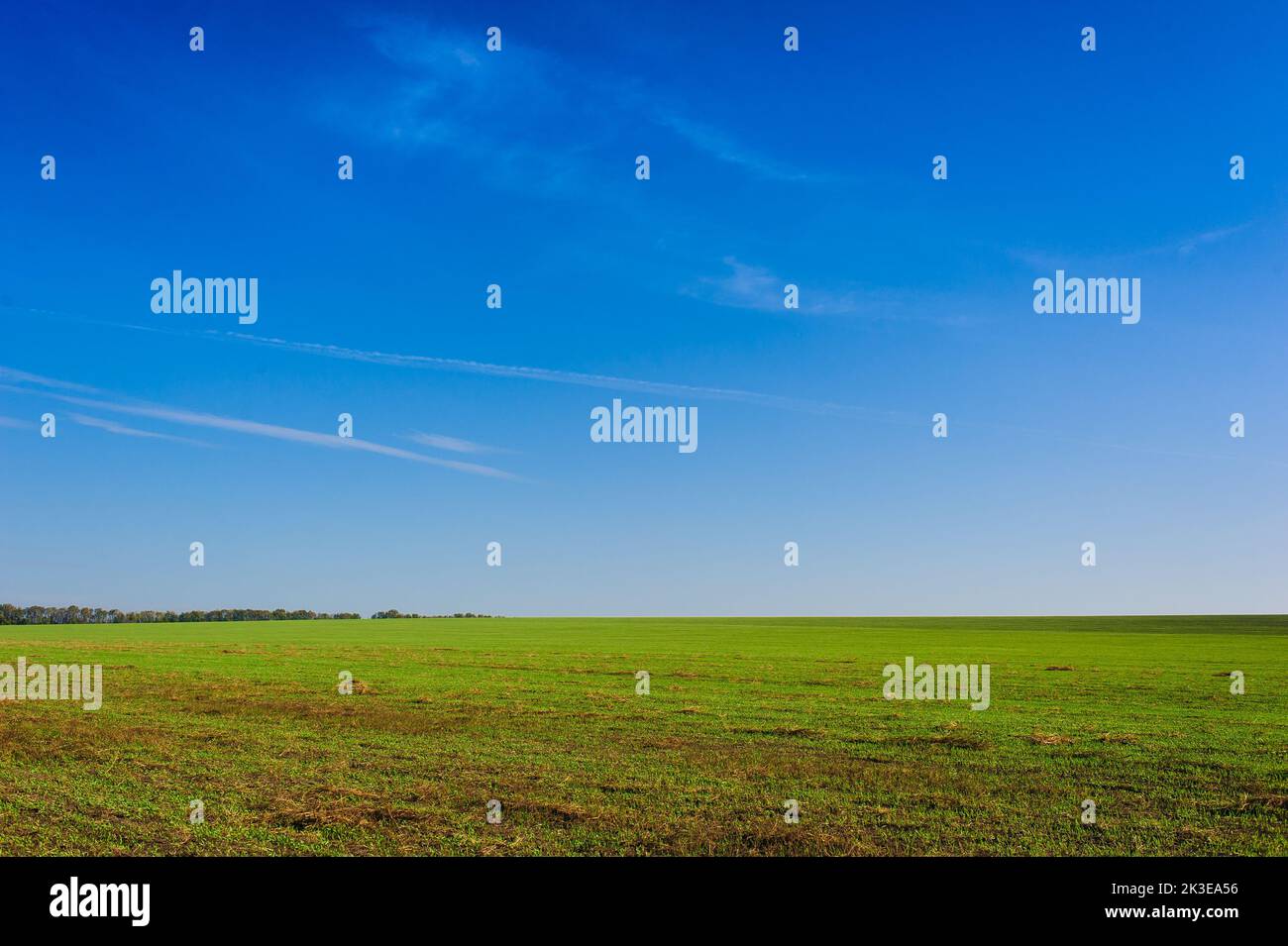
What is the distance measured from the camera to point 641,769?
55.8 feet

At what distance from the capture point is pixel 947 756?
18.3 m

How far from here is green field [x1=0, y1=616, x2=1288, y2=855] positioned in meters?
12.4

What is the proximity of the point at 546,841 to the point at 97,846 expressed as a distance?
6.41 m

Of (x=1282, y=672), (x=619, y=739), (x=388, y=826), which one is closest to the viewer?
(x=388, y=826)

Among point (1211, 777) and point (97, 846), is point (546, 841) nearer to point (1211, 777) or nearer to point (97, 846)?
point (97, 846)

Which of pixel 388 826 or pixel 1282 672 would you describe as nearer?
pixel 388 826

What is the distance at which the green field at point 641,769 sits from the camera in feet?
40.8

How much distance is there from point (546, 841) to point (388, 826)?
2.65m

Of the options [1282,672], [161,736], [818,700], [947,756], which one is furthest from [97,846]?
[1282,672]
